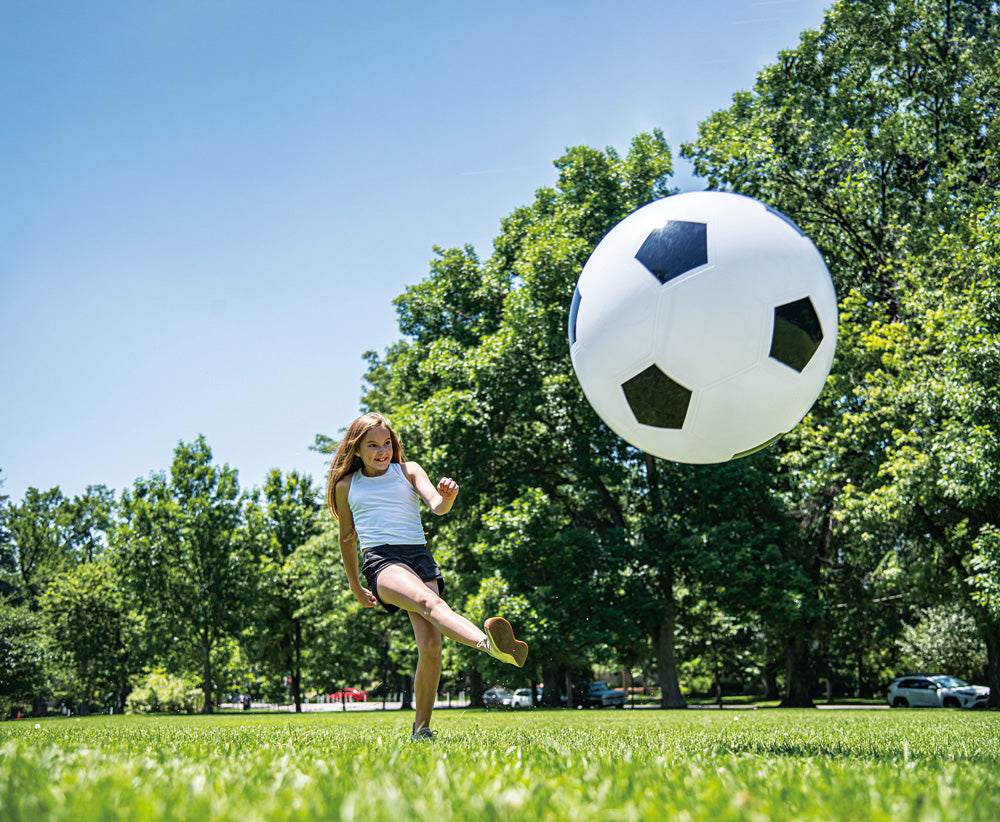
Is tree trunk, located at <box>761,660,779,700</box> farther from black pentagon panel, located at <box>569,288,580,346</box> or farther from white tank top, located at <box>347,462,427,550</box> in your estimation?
white tank top, located at <box>347,462,427,550</box>

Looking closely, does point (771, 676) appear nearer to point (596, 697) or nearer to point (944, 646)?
point (596, 697)

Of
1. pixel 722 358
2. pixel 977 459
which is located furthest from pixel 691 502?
pixel 722 358

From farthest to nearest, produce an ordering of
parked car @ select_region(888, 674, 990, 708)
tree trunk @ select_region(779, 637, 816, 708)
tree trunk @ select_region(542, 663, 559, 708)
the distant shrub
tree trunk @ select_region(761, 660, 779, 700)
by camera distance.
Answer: tree trunk @ select_region(761, 660, 779, 700) → the distant shrub → parked car @ select_region(888, 674, 990, 708) → tree trunk @ select_region(542, 663, 559, 708) → tree trunk @ select_region(779, 637, 816, 708)

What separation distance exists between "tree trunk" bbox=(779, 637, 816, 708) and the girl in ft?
64.8

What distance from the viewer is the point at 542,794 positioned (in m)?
2.38

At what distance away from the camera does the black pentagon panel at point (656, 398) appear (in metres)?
4.71

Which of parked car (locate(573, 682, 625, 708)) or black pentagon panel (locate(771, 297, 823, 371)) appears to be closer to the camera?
black pentagon panel (locate(771, 297, 823, 371))

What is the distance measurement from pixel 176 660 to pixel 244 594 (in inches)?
265

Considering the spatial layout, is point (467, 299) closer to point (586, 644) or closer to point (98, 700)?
point (586, 644)

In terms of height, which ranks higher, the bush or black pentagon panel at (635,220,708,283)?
black pentagon panel at (635,220,708,283)

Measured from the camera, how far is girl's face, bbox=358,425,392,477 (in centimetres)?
510

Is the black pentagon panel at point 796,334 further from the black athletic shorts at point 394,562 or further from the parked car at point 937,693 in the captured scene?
the parked car at point 937,693

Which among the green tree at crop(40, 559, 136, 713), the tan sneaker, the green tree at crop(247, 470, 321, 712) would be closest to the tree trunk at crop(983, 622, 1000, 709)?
the tan sneaker

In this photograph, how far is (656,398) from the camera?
479 centimetres
